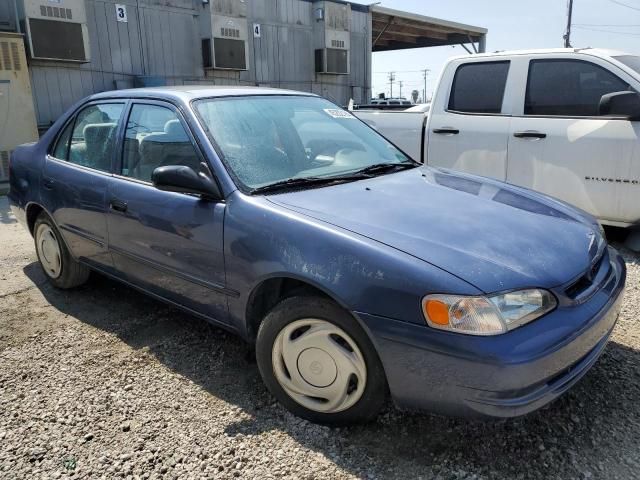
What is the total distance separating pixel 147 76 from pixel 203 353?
1189 centimetres

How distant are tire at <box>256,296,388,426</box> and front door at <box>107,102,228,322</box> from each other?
0.40 m

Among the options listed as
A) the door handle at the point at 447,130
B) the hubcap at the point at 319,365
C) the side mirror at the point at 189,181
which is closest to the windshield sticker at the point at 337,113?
the side mirror at the point at 189,181

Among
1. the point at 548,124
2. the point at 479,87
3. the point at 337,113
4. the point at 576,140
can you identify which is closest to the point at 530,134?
the point at 548,124

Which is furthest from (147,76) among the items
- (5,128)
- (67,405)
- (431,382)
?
Answer: (431,382)

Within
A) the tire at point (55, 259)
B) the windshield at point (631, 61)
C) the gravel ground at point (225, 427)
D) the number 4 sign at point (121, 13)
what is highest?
the number 4 sign at point (121, 13)

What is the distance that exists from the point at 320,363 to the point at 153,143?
1753 millimetres

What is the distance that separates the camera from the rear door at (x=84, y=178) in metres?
3.52

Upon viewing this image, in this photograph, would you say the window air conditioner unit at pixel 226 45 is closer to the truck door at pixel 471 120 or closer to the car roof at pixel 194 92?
the truck door at pixel 471 120

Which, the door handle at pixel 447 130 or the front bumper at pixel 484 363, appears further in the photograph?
the door handle at pixel 447 130

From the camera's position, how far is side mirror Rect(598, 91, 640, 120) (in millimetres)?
4426

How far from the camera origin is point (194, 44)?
14539 mm

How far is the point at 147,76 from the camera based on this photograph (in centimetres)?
1352

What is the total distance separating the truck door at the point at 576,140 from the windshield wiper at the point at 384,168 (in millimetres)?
2064

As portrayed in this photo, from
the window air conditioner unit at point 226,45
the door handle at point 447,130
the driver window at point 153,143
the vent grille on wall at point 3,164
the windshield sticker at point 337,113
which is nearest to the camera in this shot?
the driver window at point 153,143
